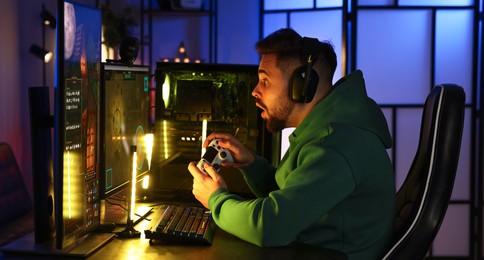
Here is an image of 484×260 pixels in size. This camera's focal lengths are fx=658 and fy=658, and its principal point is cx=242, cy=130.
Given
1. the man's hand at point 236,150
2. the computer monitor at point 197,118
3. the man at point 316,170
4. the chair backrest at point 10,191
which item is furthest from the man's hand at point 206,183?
the chair backrest at point 10,191

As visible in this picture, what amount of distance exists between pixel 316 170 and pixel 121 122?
0.64m

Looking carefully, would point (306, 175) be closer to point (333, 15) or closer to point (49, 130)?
point (49, 130)

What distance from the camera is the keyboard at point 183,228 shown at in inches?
65.0

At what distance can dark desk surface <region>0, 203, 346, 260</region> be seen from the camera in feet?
5.08

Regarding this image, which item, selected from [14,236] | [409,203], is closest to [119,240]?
[409,203]

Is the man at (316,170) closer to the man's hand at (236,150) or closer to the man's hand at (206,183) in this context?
the man's hand at (206,183)

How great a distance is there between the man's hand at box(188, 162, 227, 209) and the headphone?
308mm

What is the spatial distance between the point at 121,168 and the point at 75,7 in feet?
1.70


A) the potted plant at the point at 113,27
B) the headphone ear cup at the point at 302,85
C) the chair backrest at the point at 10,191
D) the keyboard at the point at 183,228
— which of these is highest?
the potted plant at the point at 113,27

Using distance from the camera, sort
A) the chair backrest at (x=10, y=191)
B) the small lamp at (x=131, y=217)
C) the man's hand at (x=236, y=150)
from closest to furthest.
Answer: the small lamp at (x=131, y=217), the man's hand at (x=236, y=150), the chair backrest at (x=10, y=191)

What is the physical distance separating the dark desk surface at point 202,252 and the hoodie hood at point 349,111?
0.31m

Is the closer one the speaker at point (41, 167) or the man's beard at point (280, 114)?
the speaker at point (41, 167)

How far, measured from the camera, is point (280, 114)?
1.87 metres

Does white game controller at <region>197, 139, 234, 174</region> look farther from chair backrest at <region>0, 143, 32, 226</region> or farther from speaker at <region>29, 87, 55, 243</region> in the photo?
chair backrest at <region>0, 143, 32, 226</region>
